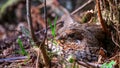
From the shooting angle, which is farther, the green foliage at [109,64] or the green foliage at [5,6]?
the green foliage at [5,6]

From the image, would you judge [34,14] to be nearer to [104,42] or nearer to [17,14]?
[17,14]

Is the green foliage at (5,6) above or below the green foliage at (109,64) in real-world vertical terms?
above

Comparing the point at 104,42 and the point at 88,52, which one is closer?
the point at 88,52

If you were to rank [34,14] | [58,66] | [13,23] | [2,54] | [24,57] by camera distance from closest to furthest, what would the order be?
[58,66], [24,57], [2,54], [34,14], [13,23]

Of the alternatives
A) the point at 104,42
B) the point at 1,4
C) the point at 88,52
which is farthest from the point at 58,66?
the point at 1,4

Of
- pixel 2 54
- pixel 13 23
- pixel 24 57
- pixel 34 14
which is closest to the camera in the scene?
pixel 24 57

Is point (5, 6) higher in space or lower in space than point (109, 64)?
higher

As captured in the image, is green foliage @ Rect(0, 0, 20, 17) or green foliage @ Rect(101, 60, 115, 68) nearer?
green foliage @ Rect(101, 60, 115, 68)

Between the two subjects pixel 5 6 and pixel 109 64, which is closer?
pixel 109 64

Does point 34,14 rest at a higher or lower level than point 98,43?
higher

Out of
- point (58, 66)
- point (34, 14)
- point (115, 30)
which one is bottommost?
point (58, 66)

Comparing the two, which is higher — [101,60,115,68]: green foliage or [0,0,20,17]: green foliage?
[0,0,20,17]: green foliage
